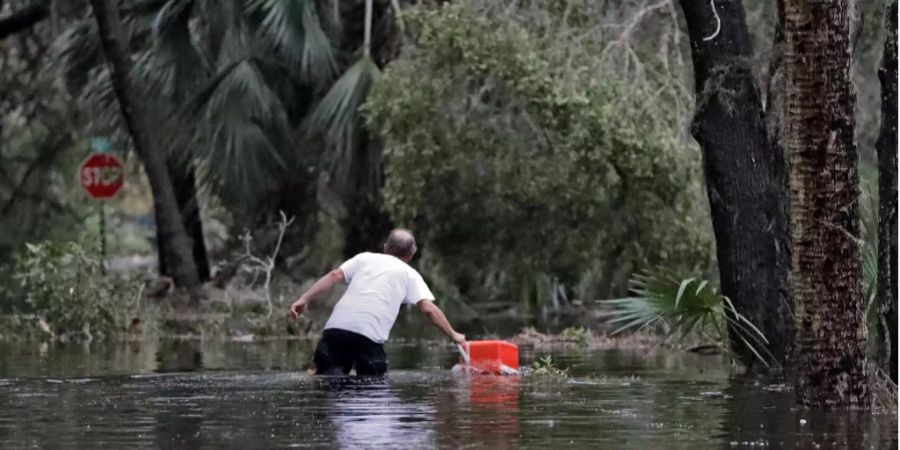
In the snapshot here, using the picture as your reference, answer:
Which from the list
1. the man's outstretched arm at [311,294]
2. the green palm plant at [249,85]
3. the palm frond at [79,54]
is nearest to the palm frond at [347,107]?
the green palm plant at [249,85]

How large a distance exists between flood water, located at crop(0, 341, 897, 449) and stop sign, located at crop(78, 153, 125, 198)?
13.6 meters

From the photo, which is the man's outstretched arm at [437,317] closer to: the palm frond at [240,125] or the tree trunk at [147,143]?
the palm frond at [240,125]

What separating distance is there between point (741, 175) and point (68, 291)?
36.9 feet

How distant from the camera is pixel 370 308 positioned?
55.6ft

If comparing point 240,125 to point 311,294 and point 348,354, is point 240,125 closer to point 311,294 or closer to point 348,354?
point 348,354

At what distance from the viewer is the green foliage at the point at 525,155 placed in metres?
27.5

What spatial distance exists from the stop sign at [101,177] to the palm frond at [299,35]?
327cm

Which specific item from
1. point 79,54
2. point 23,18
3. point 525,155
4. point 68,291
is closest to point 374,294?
point 68,291

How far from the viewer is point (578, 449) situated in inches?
438

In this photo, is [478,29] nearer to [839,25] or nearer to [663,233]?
[663,233]

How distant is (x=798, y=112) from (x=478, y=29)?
596 inches

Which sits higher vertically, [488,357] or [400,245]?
[400,245]

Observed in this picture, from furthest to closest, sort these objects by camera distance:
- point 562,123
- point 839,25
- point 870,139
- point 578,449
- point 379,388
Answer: point 870,139
point 562,123
point 379,388
point 839,25
point 578,449

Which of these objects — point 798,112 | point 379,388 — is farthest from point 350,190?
point 798,112
